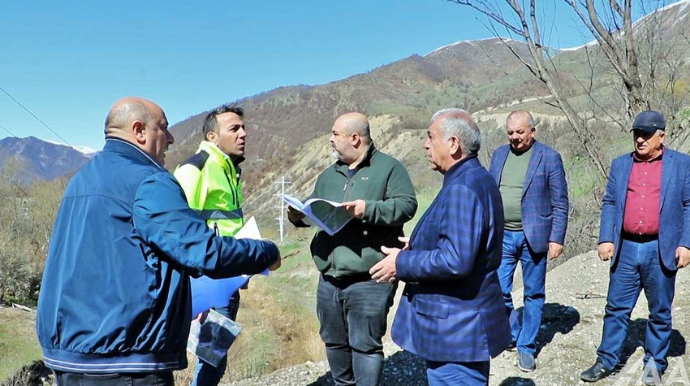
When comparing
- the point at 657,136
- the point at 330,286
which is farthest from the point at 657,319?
the point at 330,286

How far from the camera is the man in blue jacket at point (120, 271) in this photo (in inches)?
76.0

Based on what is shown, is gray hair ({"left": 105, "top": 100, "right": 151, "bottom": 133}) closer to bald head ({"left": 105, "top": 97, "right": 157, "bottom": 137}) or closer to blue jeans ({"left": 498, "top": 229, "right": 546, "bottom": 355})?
bald head ({"left": 105, "top": 97, "right": 157, "bottom": 137})

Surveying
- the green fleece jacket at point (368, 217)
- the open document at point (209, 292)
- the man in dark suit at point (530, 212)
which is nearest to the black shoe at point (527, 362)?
the man in dark suit at point (530, 212)

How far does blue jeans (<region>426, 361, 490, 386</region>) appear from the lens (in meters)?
2.54

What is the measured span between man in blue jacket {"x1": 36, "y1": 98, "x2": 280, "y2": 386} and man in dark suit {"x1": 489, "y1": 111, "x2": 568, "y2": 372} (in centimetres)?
297

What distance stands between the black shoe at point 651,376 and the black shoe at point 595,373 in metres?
0.25

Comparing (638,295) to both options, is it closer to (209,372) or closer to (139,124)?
(209,372)

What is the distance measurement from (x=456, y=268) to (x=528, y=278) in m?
2.31

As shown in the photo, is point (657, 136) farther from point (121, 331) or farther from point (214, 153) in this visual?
point (121, 331)

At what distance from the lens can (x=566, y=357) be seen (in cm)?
461

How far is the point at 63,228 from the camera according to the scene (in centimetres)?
204

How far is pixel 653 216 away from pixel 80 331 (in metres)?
3.59

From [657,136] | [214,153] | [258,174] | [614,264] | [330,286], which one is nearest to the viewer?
[214,153]

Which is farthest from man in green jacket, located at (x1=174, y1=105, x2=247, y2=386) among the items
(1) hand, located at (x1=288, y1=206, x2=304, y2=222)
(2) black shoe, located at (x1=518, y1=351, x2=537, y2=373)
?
(2) black shoe, located at (x1=518, y1=351, x2=537, y2=373)
